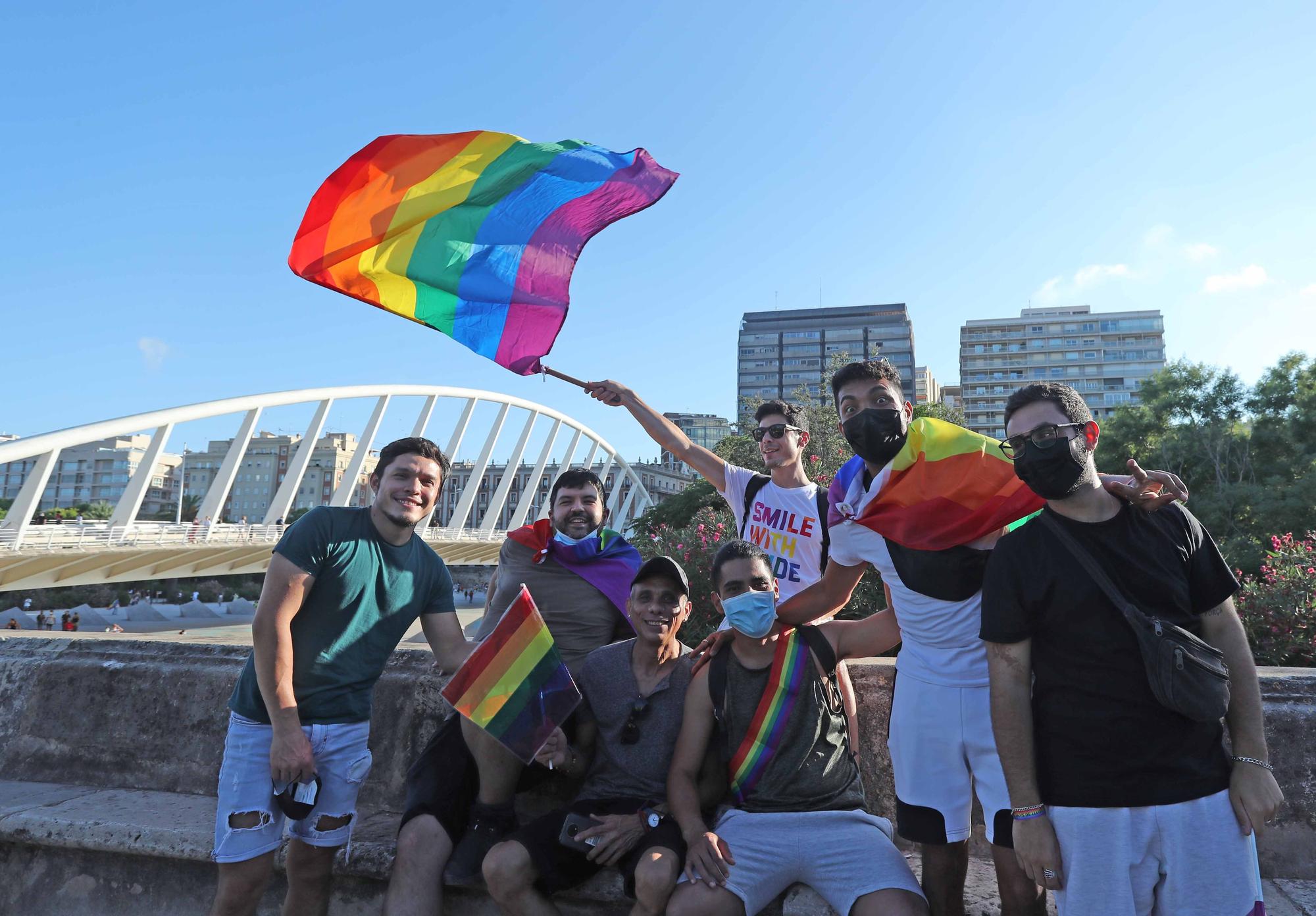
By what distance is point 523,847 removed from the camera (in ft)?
8.41

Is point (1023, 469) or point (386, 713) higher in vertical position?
point (1023, 469)

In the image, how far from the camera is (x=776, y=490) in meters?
3.63

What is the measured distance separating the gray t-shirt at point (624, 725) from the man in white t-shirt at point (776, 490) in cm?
74

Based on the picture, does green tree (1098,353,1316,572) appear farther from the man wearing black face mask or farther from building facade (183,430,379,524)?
building facade (183,430,379,524)

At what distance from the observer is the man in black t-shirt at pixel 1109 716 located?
184 centimetres

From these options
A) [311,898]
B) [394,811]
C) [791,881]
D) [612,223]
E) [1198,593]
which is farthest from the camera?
[612,223]

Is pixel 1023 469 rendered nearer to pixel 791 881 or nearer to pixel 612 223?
pixel 791 881

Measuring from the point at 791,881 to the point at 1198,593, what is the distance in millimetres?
1456

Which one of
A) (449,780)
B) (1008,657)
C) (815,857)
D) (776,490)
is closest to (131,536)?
(449,780)

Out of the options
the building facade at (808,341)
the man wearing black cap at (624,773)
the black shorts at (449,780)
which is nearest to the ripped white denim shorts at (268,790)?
the black shorts at (449,780)

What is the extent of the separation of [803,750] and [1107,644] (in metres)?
1.08

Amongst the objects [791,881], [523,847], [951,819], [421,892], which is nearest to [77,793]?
[421,892]

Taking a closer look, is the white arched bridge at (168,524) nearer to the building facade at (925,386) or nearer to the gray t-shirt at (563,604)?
the gray t-shirt at (563,604)

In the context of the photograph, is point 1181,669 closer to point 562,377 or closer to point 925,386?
point 562,377
